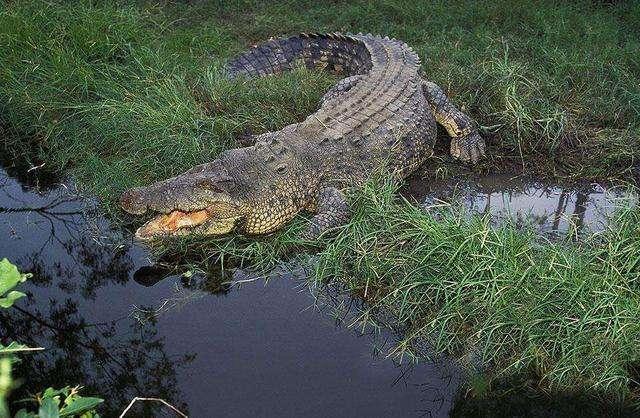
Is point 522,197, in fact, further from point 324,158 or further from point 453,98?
point 324,158

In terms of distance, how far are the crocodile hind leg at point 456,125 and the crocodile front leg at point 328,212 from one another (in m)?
1.47

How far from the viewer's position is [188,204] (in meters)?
4.70

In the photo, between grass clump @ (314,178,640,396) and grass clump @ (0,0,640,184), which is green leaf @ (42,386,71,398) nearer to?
grass clump @ (314,178,640,396)

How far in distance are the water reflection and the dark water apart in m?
1.59

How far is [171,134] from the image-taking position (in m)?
5.73

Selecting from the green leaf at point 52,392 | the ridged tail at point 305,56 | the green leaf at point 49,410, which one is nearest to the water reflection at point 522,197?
the ridged tail at point 305,56

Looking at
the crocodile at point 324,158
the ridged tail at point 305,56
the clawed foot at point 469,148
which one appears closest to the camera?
the crocodile at point 324,158

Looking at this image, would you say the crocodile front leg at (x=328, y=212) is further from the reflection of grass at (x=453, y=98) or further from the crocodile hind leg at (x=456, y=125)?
the crocodile hind leg at (x=456, y=125)

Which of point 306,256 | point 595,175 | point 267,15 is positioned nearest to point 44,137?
point 306,256

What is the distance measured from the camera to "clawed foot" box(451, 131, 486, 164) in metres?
6.00

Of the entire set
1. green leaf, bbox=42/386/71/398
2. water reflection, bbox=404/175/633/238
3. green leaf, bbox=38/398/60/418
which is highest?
green leaf, bbox=38/398/60/418

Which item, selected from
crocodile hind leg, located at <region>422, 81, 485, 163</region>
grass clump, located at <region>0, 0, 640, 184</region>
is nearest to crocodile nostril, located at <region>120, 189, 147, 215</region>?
grass clump, located at <region>0, 0, 640, 184</region>

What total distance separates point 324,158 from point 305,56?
2410mm

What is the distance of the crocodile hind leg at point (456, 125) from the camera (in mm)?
6027
